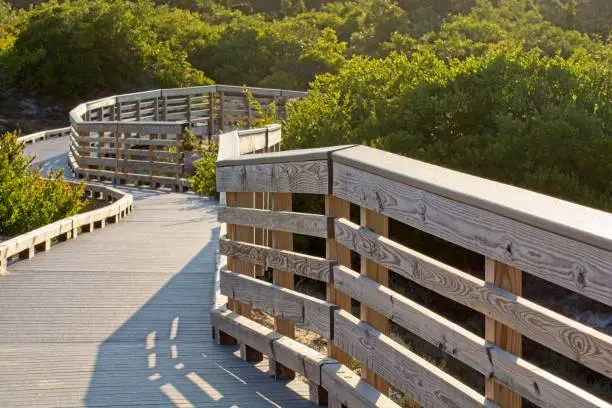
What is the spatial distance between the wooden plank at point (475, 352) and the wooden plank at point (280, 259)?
0.44m

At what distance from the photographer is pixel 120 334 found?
7988 millimetres

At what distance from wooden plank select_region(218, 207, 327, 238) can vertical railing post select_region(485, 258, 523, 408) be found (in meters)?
1.93

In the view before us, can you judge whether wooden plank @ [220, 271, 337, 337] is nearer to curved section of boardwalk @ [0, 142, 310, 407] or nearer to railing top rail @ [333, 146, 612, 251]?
curved section of boardwalk @ [0, 142, 310, 407]

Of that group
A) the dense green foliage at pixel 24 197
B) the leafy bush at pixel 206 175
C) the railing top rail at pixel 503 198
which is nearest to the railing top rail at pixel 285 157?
the railing top rail at pixel 503 198

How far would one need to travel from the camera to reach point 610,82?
1619cm

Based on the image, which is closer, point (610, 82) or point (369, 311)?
point (369, 311)

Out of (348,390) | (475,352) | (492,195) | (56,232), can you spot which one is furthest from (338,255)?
(56,232)

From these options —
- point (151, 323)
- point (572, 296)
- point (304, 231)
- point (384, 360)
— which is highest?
point (304, 231)

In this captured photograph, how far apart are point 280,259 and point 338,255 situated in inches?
36.9

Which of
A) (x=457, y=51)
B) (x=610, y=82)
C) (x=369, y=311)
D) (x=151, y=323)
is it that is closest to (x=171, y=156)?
(x=457, y=51)

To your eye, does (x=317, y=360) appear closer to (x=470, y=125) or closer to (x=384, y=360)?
(x=384, y=360)

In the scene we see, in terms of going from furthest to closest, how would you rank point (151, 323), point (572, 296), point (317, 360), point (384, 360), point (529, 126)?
point (529, 126) → point (572, 296) → point (151, 323) → point (317, 360) → point (384, 360)

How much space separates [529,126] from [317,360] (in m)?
8.86

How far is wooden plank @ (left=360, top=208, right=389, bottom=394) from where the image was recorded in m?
5.11
